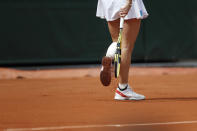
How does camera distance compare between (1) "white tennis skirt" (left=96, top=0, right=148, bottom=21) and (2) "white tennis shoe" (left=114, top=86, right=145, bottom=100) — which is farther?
(2) "white tennis shoe" (left=114, top=86, right=145, bottom=100)

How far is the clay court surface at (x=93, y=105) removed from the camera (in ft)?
14.0

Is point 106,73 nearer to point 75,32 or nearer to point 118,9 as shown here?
point 118,9

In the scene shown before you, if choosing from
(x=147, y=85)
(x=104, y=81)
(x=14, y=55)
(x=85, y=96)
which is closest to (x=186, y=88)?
(x=147, y=85)

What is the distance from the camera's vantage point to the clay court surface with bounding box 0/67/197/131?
14.0 ft

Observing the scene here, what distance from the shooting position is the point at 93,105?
17.9 ft

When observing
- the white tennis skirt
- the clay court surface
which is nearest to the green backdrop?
the clay court surface

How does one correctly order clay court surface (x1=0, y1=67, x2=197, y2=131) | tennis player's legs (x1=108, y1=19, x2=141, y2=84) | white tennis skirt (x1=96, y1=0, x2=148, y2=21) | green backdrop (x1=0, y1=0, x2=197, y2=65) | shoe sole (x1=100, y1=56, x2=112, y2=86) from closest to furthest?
1. clay court surface (x1=0, y1=67, x2=197, y2=131)
2. shoe sole (x1=100, y1=56, x2=112, y2=86)
3. white tennis skirt (x1=96, y1=0, x2=148, y2=21)
4. tennis player's legs (x1=108, y1=19, x2=141, y2=84)
5. green backdrop (x1=0, y1=0, x2=197, y2=65)

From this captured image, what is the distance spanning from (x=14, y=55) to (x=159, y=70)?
2.80 m

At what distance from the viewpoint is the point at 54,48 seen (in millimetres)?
10203

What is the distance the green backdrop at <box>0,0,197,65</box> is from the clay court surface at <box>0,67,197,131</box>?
3.90ft

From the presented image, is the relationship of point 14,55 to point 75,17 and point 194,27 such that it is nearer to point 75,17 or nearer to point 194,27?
point 75,17

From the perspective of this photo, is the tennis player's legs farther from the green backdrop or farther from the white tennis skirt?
the green backdrop

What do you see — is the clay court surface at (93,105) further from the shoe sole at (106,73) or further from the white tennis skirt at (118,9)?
the white tennis skirt at (118,9)

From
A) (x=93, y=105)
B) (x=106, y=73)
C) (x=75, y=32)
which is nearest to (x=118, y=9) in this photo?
(x=106, y=73)
